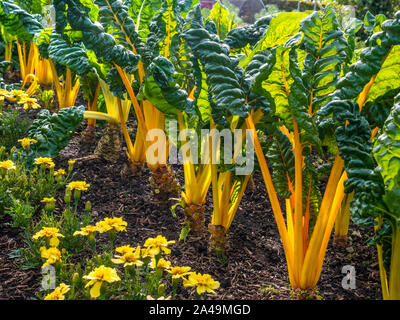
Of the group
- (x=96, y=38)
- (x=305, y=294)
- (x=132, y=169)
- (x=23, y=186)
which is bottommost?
(x=305, y=294)

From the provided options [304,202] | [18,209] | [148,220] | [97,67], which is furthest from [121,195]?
[304,202]

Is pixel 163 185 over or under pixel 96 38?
under

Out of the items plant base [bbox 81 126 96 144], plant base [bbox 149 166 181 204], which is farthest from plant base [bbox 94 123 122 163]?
plant base [bbox 149 166 181 204]

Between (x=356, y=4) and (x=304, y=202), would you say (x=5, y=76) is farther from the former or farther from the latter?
(x=356, y=4)

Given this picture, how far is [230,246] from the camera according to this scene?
205 centimetres

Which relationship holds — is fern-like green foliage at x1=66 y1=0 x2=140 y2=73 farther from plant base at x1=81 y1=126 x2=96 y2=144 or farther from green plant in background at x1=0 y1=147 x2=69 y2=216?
plant base at x1=81 y1=126 x2=96 y2=144

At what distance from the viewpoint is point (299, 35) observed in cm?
150

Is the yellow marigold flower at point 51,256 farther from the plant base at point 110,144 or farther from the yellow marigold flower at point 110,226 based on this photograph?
the plant base at point 110,144

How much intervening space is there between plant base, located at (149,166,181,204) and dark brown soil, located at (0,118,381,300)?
59 millimetres

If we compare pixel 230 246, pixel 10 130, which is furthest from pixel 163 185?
pixel 10 130

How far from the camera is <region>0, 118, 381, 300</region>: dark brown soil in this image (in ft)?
5.74

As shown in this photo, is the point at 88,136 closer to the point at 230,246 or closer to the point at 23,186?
the point at 23,186

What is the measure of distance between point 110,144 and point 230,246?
3.39 feet

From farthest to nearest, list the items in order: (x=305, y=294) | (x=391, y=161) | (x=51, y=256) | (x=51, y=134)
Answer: (x=51, y=134), (x=305, y=294), (x=51, y=256), (x=391, y=161)
